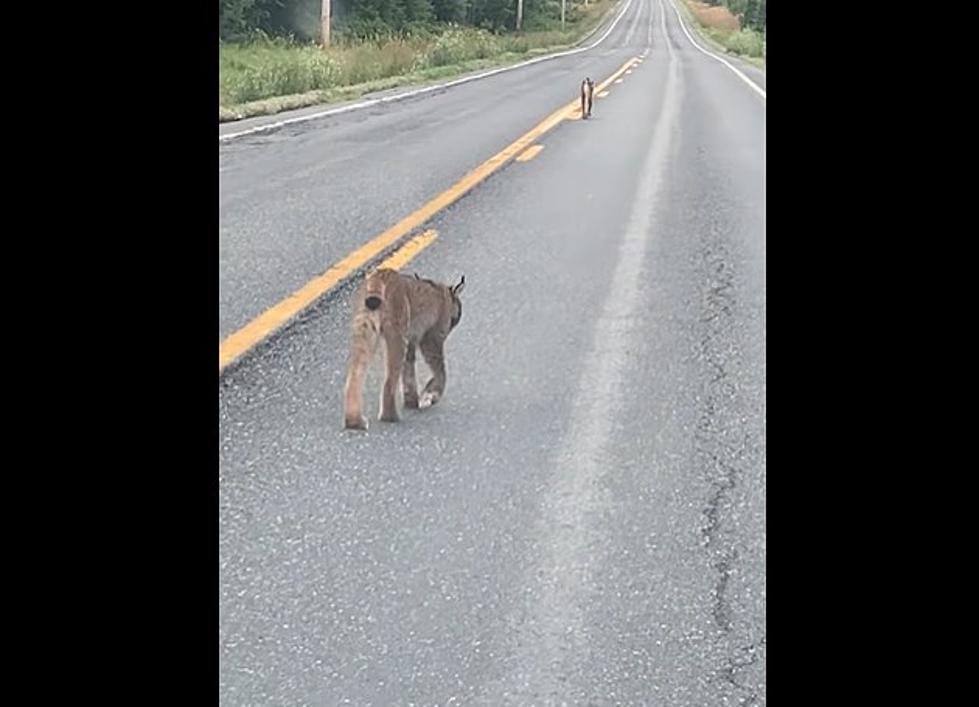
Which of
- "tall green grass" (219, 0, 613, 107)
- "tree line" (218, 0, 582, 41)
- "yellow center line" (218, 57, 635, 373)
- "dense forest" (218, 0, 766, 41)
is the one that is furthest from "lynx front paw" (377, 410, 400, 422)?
"tree line" (218, 0, 582, 41)

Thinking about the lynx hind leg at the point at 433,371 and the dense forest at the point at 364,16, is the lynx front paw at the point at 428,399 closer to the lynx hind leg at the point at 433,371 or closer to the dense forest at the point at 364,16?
the lynx hind leg at the point at 433,371

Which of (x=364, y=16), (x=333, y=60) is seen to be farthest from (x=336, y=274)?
(x=364, y=16)

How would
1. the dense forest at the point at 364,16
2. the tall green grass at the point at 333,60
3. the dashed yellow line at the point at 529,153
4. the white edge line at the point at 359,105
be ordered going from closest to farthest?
the dashed yellow line at the point at 529,153, the white edge line at the point at 359,105, the tall green grass at the point at 333,60, the dense forest at the point at 364,16

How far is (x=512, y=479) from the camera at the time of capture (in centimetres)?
335

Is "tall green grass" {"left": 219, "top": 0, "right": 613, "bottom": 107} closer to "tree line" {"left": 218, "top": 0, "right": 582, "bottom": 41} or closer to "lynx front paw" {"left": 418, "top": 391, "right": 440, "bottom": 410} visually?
"tree line" {"left": 218, "top": 0, "right": 582, "bottom": 41}

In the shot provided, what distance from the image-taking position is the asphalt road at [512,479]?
94.0 inches

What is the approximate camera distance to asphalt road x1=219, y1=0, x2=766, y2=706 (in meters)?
2.39

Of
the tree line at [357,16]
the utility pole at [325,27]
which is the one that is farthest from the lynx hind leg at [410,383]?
the utility pole at [325,27]

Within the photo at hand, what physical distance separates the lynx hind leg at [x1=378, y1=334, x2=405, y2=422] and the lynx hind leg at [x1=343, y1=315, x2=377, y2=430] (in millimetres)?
45
